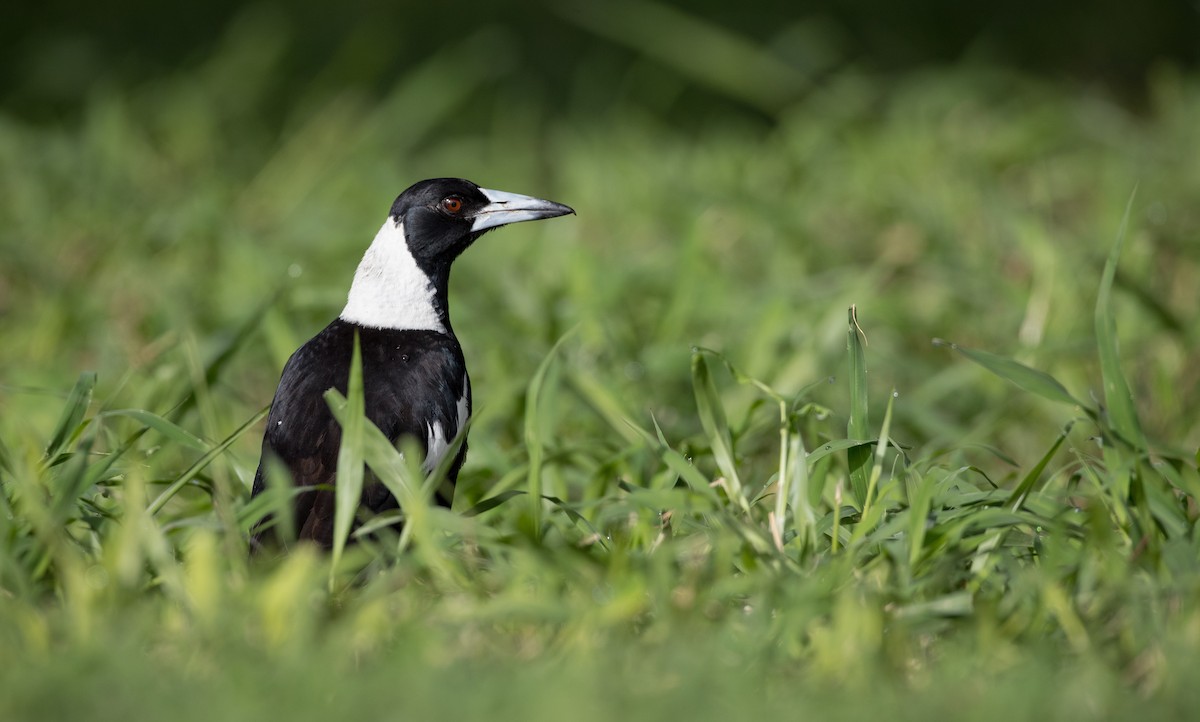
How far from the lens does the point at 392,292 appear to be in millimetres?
2865

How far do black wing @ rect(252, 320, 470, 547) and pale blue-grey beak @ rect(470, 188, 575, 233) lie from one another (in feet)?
1.26

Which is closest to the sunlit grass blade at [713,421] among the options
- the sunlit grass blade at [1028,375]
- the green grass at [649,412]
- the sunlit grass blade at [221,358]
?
the green grass at [649,412]

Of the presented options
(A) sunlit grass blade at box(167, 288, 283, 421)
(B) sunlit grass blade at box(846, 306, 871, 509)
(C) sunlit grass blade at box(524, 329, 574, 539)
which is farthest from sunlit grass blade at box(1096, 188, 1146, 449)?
(A) sunlit grass blade at box(167, 288, 283, 421)

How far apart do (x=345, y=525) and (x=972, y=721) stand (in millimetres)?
1001

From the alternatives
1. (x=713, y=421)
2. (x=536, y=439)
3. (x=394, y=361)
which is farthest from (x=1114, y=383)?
(x=394, y=361)

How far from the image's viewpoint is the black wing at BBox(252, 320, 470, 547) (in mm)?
2363

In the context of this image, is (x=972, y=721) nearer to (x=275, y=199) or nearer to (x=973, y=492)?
(x=973, y=492)

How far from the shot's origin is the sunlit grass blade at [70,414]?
245 cm

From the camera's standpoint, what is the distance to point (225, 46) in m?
6.55

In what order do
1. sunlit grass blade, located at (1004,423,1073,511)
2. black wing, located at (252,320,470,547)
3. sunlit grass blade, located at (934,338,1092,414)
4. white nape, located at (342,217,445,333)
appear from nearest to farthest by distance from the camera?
sunlit grass blade, located at (1004,423,1073,511) < sunlit grass blade, located at (934,338,1092,414) < black wing, located at (252,320,470,547) < white nape, located at (342,217,445,333)

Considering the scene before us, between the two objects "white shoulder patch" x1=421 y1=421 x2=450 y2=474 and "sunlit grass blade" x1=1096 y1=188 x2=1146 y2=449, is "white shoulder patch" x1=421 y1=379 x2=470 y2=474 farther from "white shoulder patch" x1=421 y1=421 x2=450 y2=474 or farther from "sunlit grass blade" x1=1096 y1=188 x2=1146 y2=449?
"sunlit grass blade" x1=1096 y1=188 x2=1146 y2=449

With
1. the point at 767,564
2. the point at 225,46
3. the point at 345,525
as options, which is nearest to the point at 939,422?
the point at 767,564

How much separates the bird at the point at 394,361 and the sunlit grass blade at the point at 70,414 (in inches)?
12.9

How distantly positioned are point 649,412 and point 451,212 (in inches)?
24.4
